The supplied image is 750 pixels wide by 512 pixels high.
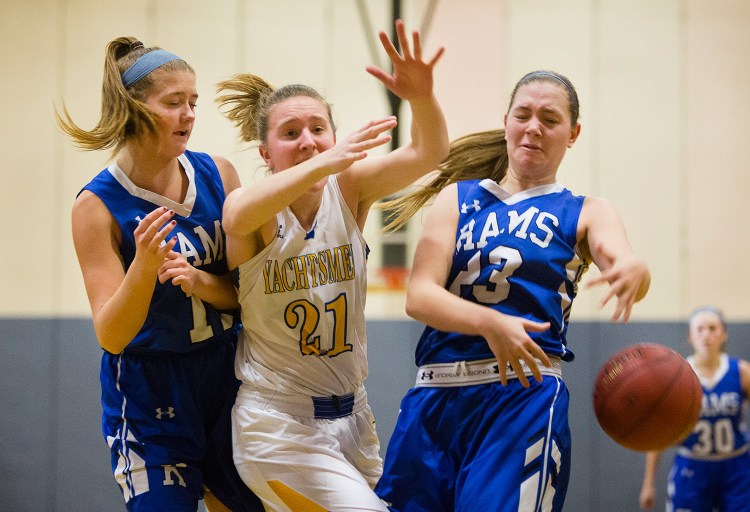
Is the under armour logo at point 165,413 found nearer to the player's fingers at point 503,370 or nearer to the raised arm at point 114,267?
the raised arm at point 114,267

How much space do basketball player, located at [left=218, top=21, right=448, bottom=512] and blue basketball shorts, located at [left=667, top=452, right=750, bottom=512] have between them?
3938mm

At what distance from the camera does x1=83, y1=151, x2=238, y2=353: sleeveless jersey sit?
119 inches

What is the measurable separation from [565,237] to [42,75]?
4.99m

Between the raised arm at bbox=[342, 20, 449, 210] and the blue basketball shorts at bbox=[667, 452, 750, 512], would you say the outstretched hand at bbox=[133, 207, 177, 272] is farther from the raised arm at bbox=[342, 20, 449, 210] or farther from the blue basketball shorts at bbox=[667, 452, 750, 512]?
the blue basketball shorts at bbox=[667, 452, 750, 512]

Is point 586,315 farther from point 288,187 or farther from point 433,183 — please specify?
point 288,187

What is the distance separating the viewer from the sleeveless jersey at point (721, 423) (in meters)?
6.23

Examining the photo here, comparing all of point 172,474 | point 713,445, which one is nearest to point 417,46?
point 172,474

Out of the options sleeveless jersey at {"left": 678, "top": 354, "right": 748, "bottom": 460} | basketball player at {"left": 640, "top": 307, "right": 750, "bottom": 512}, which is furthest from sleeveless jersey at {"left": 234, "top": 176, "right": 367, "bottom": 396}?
sleeveless jersey at {"left": 678, "top": 354, "right": 748, "bottom": 460}

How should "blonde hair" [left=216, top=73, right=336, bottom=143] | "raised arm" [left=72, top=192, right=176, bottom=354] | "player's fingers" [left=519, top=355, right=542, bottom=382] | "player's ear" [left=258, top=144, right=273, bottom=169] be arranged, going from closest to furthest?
"player's fingers" [left=519, top=355, right=542, bottom=382], "raised arm" [left=72, top=192, right=176, bottom=354], "player's ear" [left=258, top=144, right=273, bottom=169], "blonde hair" [left=216, top=73, right=336, bottom=143]

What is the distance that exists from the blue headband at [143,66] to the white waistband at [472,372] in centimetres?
139

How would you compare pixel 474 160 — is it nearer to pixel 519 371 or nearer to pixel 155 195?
pixel 519 371

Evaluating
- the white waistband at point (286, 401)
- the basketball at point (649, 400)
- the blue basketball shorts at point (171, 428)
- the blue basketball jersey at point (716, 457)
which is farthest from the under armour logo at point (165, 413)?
the blue basketball jersey at point (716, 457)

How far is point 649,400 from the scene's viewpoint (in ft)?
9.02

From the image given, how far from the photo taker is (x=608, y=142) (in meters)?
6.64
